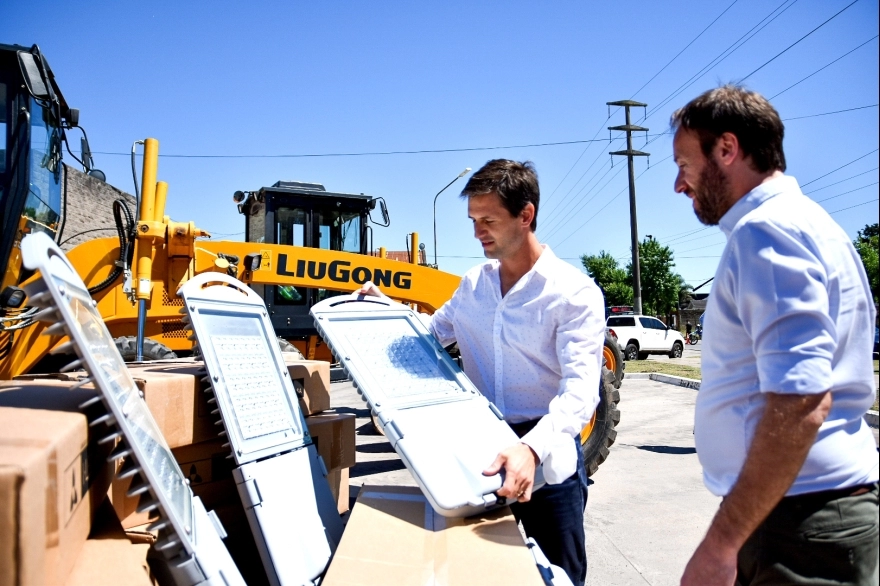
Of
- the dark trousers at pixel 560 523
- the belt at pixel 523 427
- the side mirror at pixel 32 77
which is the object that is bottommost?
the dark trousers at pixel 560 523

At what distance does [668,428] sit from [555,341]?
621 cm

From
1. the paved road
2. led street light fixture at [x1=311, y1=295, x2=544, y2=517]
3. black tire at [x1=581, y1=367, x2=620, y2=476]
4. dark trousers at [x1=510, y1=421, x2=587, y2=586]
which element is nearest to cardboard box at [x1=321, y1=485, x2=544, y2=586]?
led street light fixture at [x1=311, y1=295, x2=544, y2=517]

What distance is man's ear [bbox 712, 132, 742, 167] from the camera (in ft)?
4.27

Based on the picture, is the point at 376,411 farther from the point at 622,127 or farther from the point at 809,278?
the point at 622,127

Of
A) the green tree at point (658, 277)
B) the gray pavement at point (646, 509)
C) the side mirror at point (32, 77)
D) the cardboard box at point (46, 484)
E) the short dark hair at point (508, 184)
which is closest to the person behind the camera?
the cardboard box at point (46, 484)

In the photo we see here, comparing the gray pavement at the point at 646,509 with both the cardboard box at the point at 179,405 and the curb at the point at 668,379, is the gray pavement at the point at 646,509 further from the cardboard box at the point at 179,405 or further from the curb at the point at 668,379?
the curb at the point at 668,379

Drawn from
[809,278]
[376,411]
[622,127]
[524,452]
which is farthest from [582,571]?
[622,127]

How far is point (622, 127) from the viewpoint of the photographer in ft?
88.0

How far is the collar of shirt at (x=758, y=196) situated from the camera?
125 centimetres

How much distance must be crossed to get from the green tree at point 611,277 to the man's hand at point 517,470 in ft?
159

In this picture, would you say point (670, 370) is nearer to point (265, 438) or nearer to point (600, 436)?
point (600, 436)

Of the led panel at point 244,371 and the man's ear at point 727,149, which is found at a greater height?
the man's ear at point 727,149

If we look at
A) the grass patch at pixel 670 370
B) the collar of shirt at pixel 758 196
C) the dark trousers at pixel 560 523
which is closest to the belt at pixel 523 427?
the dark trousers at pixel 560 523

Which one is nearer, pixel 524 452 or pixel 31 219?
pixel 524 452
